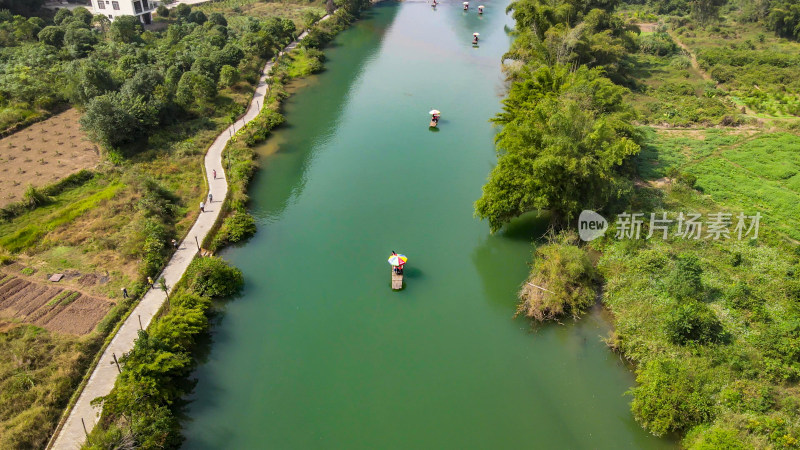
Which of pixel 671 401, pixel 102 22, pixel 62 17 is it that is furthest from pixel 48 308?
pixel 62 17

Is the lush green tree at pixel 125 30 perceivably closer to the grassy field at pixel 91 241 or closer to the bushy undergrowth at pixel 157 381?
the grassy field at pixel 91 241


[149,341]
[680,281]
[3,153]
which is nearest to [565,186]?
[680,281]

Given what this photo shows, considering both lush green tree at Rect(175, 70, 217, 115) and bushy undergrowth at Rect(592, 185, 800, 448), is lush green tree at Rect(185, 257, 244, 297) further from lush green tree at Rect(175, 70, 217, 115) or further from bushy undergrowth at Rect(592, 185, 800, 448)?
lush green tree at Rect(175, 70, 217, 115)

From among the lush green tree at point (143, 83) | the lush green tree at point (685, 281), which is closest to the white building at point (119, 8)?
the lush green tree at point (143, 83)

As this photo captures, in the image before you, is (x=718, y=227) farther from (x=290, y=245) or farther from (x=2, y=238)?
(x=2, y=238)

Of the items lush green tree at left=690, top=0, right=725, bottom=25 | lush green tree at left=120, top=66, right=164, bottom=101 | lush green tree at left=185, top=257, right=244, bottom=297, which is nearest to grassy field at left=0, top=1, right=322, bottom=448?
lush green tree at left=185, top=257, right=244, bottom=297

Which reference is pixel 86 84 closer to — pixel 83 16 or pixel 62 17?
pixel 83 16
